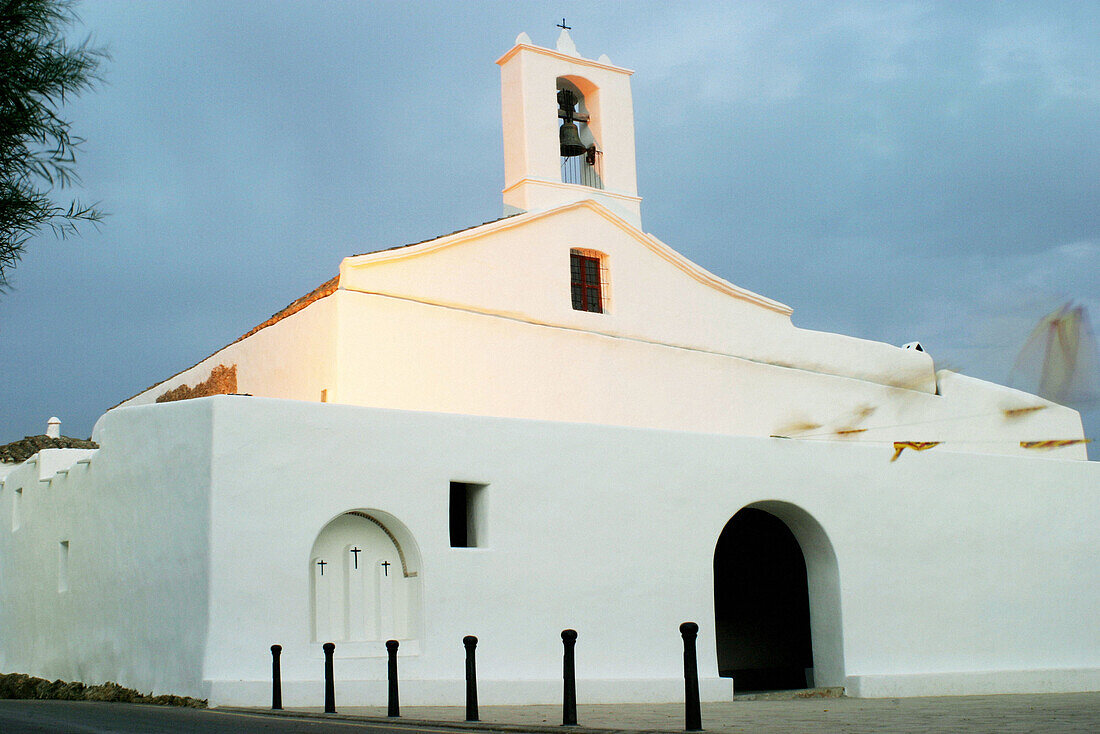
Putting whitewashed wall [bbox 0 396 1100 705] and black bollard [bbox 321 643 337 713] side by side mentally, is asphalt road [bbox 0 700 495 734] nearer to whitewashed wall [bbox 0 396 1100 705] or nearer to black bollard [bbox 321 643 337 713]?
black bollard [bbox 321 643 337 713]

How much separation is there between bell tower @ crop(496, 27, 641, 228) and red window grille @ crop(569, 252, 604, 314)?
1060 millimetres

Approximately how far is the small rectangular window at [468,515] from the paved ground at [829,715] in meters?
2.23

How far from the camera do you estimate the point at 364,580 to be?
521 inches

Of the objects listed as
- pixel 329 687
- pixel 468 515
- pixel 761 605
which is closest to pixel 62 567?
pixel 468 515

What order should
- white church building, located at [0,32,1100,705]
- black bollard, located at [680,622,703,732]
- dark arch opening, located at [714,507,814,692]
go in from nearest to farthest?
black bollard, located at [680,622,703,732]
white church building, located at [0,32,1100,705]
dark arch opening, located at [714,507,814,692]

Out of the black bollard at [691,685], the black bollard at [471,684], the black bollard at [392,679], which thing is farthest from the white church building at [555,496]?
the black bollard at [691,685]

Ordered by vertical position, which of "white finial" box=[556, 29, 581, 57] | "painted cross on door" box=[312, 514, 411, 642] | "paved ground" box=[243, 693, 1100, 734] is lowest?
"paved ground" box=[243, 693, 1100, 734]

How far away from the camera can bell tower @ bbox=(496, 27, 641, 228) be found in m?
19.3

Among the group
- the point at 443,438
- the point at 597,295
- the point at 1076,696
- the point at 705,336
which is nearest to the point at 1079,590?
the point at 1076,696

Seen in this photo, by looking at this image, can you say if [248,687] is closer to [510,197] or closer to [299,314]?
[299,314]

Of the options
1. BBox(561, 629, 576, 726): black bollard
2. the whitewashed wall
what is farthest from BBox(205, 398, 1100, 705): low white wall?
BBox(561, 629, 576, 726): black bollard

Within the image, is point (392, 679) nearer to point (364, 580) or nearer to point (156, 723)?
point (156, 723)

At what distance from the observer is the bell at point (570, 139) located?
2020cm

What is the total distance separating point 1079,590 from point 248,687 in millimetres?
13610
